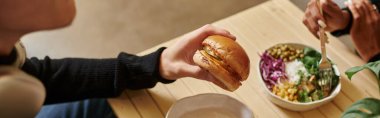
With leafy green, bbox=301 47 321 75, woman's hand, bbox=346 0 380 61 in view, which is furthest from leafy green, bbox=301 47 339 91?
woman's hand, bbox=346 0 380 61

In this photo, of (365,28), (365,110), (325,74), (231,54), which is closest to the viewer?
(365,110)

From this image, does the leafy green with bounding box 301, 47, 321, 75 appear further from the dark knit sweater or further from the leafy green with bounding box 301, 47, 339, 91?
the dark knit sweater

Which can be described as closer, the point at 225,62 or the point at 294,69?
the point at 225,62

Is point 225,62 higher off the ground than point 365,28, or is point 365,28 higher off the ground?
point 225,62

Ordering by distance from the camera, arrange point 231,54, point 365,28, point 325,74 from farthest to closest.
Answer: point 365,28 → point 325,74 → point 231,54

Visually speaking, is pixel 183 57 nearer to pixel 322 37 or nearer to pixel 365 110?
pixel 322 37

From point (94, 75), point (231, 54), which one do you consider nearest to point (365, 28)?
point (231, 54)

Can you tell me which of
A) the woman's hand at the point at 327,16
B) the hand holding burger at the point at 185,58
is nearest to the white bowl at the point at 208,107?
the hand holding burger at the point at 185,58

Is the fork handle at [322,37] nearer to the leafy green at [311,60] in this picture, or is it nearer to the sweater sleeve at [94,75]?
the leafy green at [311,60]
